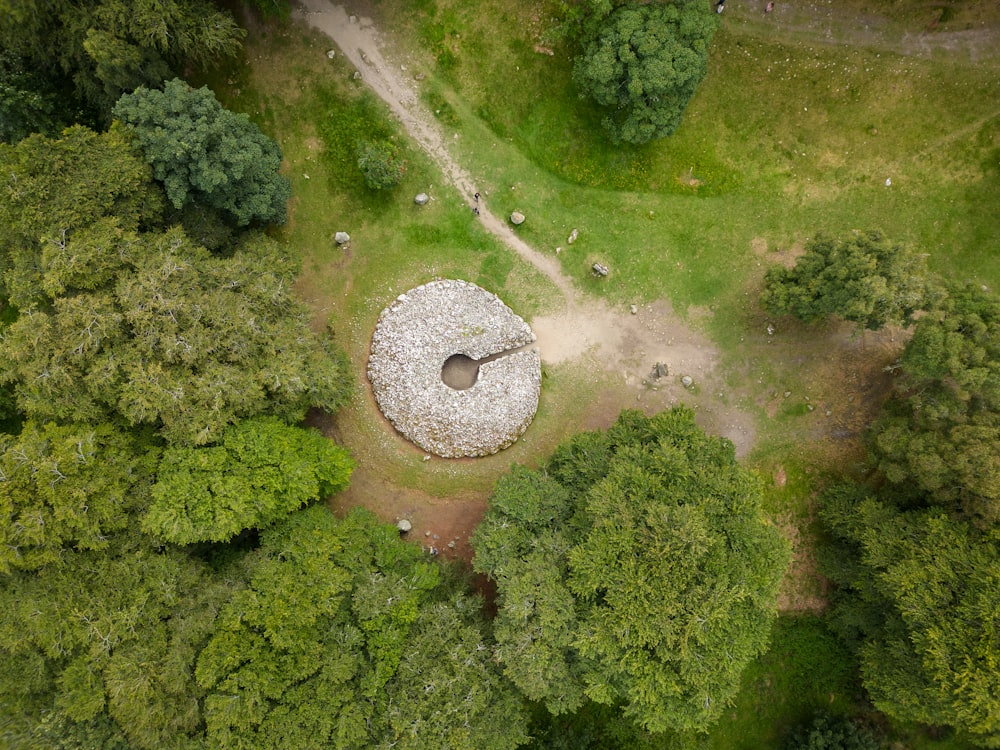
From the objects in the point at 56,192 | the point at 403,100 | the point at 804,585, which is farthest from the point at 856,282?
the point at 56,192

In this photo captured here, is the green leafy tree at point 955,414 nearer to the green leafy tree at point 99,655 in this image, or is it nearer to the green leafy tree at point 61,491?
the green leafy tree at point 99,655

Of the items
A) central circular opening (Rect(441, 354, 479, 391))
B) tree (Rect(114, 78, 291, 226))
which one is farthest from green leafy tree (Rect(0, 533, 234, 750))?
tree (Rect(114, 78, 291, 226))

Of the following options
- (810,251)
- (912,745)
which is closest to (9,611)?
(810,251)

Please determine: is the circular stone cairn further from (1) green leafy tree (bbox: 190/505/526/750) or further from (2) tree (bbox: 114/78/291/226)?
(2) tree (bbox: 114/78/291/226)

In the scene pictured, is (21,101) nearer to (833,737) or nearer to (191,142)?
(191,142)

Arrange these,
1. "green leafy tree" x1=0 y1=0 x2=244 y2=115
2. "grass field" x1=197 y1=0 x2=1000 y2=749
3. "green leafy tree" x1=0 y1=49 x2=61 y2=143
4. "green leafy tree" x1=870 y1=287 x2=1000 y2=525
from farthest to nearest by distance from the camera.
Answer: "grass field" x1=197 y1=0 x2=1000 y2=749 < "green leafy tree" x1=0 y1=49 x2=61 y2=143 < "green leafy tree" x1=0 y1=0 x2=244 y2=115 < "green leafy tree" x1=870 y1=287 x2=1000 y2=525
